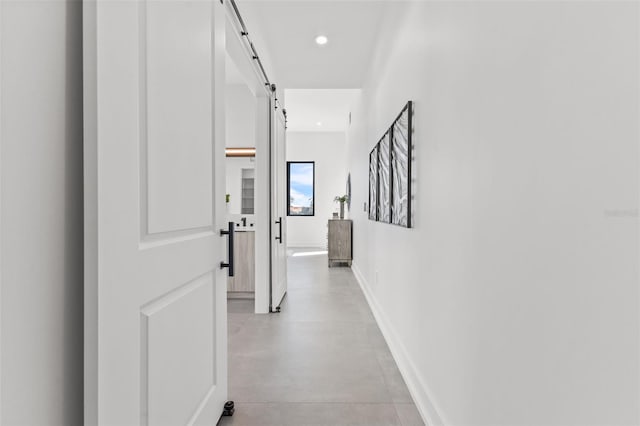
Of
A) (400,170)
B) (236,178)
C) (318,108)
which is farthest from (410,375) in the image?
(318,108)

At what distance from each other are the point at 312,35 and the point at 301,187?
633cm

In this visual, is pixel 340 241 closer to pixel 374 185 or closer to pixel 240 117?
pixel 240 117

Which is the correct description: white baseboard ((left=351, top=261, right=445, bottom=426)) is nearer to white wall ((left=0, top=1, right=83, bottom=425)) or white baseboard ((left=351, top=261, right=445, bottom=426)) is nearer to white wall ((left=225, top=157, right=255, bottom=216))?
white wall ((left=0, top=1, right=83, bottom=425))

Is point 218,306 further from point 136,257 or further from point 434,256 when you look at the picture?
point 434,256

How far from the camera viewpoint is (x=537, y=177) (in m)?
0.89

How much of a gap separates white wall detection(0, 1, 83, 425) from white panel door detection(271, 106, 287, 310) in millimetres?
2849

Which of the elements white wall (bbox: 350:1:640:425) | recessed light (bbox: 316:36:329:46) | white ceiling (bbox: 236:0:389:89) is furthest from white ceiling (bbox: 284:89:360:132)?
white wall (bbox: 350:1:640:425)

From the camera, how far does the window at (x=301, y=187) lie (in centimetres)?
972

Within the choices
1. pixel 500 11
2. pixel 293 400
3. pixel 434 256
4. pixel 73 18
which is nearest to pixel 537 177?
pixel 500 11

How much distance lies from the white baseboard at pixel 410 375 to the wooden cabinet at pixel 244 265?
1535 mm

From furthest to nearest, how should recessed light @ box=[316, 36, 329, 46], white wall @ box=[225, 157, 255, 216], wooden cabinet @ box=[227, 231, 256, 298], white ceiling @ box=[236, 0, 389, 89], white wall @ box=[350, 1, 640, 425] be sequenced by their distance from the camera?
white wall @ box=[225, 157, 255, 216]
wooden cabinet @ box=[227, 231, 256, 298]
recessed light @ box=[316, 36, 329, 46]
white ceiling @ box=[236, 0, 389, 89]
white wall @ box=[350, 1, 640, 425]

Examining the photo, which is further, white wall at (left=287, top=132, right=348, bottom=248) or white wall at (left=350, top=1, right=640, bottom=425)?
white wall at (left=287, top=132, right=348, bottom=248)

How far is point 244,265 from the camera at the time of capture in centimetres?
425

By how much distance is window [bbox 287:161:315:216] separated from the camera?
9.72 metres
